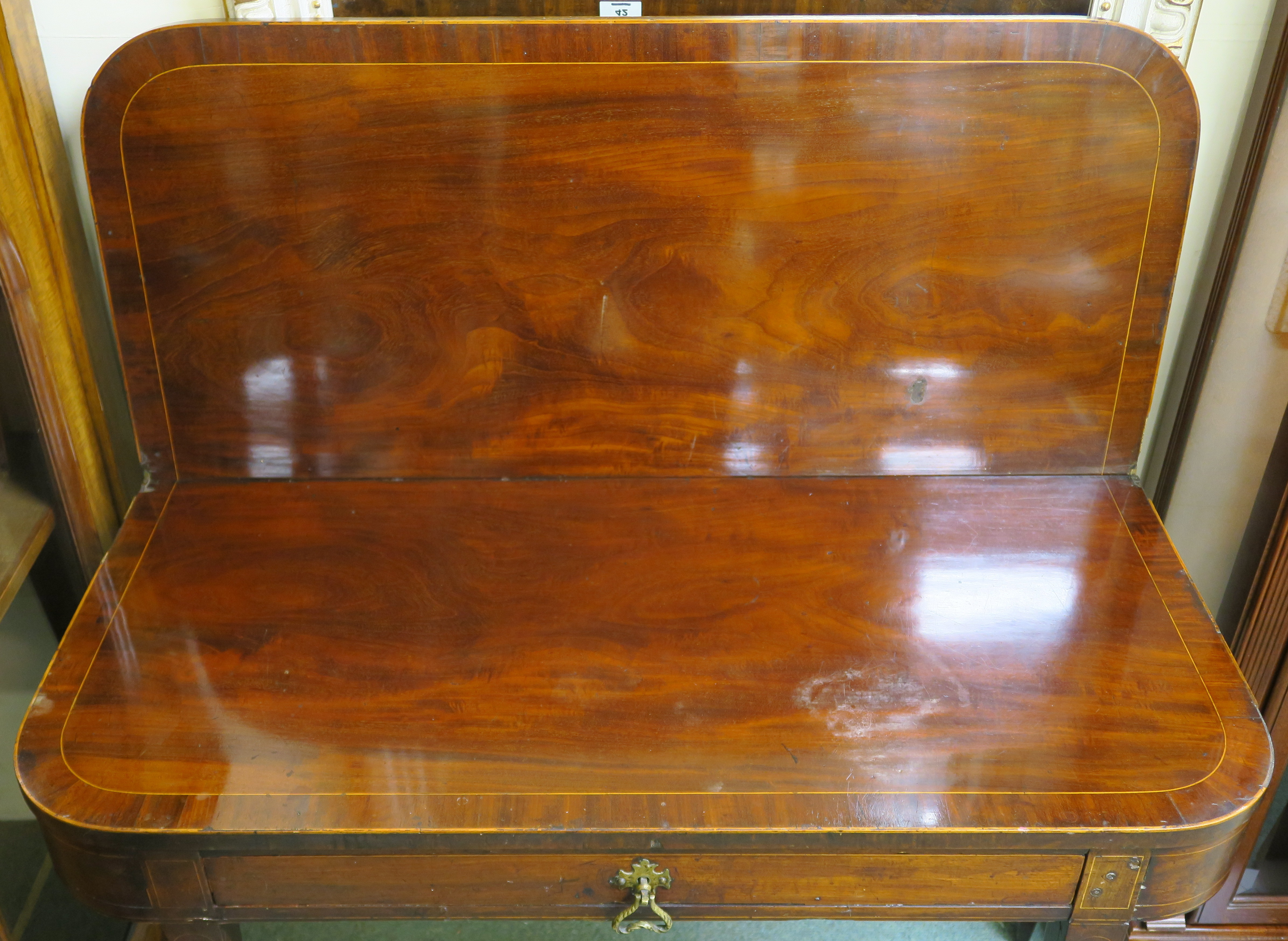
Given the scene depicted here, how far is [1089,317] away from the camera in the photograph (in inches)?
56.6

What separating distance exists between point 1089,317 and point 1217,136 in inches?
13.5

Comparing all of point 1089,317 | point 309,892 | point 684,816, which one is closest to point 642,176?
point 1089,317

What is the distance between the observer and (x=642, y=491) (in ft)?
4.92

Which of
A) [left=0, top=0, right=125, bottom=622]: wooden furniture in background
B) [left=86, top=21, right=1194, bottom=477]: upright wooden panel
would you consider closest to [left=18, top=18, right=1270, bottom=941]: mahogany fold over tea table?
[left=86, top=21, right=1194, bottom=477]: upright wooden panel

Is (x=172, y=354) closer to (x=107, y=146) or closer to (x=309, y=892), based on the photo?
(x=107, y=146)

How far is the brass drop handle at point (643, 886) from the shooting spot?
1.12 m

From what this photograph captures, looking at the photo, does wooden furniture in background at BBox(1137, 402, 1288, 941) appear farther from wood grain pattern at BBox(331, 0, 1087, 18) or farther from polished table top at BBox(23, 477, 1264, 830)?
wood grain pattern at BBox(331, 0, 1087, 18)

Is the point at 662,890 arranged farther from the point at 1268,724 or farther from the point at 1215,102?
the point at 1215,102

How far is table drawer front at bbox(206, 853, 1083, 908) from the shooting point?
1.12 meters

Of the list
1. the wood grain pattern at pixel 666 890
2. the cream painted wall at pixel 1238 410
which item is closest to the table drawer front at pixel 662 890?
the wood grain pattern at pixel 666 890

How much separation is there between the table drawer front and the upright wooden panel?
0.58 metres

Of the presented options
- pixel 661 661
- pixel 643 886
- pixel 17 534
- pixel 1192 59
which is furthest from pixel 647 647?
pixel 1192 59

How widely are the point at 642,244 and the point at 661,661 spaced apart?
1.78 ft

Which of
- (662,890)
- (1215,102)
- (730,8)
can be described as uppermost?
(730,8)
